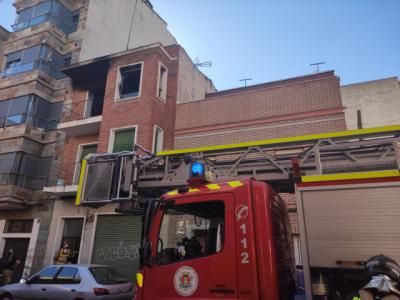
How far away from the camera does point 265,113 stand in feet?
41.9

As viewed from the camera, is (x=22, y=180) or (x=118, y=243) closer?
(x=118, y=243)

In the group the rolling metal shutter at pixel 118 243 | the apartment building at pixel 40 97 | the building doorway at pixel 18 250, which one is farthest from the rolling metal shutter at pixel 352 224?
the building doorway at pixel 18 250

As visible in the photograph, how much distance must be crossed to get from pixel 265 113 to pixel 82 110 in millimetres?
9278

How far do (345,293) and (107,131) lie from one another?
40.8 ft

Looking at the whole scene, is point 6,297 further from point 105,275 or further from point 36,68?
point 36,68

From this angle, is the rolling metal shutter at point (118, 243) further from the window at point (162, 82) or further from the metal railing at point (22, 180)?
the window at point (162, 82)

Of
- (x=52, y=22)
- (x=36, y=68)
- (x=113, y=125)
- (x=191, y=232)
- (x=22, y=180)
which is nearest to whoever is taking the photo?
(x=191, y=232)

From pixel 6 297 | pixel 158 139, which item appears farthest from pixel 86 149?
pixel 6 297

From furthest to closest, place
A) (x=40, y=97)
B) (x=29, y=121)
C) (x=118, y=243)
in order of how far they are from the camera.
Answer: (x=40, y=97) → (x=29, y=121) → (x=118, y=243)

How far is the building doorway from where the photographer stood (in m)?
14.8

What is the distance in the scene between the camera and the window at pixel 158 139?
13.7 m

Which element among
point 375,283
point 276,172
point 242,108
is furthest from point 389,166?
point 242,108

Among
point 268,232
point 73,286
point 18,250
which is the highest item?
point 268,232

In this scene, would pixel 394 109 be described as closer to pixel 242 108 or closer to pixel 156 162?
pixel 242 108
